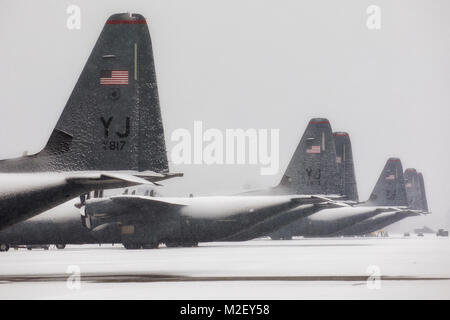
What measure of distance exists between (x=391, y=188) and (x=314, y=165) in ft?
110

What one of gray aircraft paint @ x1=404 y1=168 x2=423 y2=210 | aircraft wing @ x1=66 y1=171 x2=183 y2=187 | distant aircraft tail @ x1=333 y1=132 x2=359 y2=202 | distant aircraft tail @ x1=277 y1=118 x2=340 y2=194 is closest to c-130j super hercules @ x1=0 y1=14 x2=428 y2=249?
distant aircraft tail @ x1=277 y1=118 x2=340 y2=194

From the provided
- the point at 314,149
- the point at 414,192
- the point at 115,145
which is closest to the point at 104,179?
the point at 115,145

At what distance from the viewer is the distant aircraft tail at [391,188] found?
78.4 m

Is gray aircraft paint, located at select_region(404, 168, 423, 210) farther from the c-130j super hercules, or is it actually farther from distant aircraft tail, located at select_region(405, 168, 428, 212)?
the c-130j super hercules

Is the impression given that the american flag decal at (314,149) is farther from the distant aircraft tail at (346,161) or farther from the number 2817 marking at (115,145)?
the number 2817 marking at (115,145)

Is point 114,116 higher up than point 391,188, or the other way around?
point 114,116

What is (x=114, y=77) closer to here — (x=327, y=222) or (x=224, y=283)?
(x=224, y=283)

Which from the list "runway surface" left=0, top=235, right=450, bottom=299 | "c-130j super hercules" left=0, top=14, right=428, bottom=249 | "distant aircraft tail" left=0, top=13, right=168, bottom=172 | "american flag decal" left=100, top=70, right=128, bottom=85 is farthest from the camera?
"c-130j super hercules" left=0, top=14, right=428, bottom=249

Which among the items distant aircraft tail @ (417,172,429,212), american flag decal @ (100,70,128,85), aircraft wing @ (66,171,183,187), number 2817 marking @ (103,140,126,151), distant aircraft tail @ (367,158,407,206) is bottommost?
distant aircraft tail @ (417,172,429,212)

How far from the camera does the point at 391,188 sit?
258ft

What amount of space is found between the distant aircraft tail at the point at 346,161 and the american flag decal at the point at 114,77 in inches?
1716

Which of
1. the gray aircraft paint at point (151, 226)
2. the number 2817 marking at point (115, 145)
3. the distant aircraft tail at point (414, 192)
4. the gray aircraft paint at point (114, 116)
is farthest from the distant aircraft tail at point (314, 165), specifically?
the distant aircraft tail at point (414, 192)

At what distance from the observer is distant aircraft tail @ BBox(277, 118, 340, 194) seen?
155ft
